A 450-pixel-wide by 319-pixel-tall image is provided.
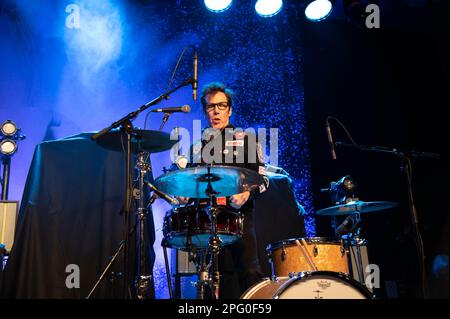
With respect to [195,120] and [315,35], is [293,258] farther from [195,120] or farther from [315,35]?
[315,35]

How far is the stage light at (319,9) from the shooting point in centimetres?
506

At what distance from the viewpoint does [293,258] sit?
3.52 m

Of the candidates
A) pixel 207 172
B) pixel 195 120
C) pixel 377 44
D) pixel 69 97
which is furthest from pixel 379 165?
pixel 69 97

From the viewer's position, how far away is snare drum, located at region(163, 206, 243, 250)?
331cm

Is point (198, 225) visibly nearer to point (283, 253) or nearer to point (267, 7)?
point (283, 253)

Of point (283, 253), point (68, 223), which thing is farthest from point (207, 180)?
point (68, 223)

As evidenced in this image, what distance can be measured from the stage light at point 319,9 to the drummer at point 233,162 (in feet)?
5.40

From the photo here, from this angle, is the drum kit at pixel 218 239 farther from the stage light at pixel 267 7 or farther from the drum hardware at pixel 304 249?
the stage light at pixel 267 7

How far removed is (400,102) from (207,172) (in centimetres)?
320

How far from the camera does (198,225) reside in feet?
10.8

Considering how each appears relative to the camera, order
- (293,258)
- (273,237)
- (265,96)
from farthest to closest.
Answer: (265,96) → (273,237) → (293,258)

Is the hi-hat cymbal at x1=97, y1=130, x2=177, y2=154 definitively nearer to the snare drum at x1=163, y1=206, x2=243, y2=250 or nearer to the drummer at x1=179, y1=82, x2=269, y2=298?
the drummer at x1=179, y1=82, x2=269, y2=298

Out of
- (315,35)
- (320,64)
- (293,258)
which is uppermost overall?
(315,35)

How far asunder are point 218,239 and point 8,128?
2673 millimetres
